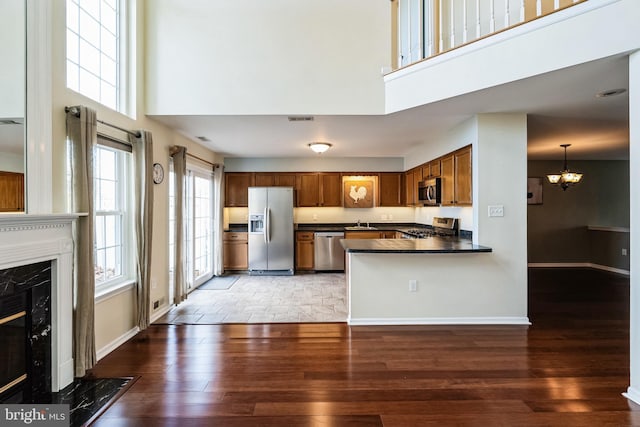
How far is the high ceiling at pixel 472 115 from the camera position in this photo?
8.93ft

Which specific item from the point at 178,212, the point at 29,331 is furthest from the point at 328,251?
the point at 29,331

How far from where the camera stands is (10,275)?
203 centimetres

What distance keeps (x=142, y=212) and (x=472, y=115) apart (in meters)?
3.81

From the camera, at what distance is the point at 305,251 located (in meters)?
6.59

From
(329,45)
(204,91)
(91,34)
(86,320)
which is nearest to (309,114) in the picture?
(329,45)

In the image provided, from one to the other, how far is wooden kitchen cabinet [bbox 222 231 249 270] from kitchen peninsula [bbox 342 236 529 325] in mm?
3472

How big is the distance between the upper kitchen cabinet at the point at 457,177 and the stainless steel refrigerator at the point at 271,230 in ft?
9.85

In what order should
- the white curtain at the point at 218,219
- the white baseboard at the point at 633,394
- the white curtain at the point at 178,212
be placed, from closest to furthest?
the white baseboard at the point at 633,394 → the white curtain at the point at 178,212 → the white curtain at the point at 218,219

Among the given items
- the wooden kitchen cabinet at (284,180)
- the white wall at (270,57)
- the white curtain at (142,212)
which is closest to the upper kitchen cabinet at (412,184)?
the wooden kitchen cabinet at (284,180)

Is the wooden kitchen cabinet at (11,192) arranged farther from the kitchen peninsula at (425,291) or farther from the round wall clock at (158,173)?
the kitchen peninsula at (425,291)

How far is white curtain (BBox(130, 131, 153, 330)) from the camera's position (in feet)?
10.6

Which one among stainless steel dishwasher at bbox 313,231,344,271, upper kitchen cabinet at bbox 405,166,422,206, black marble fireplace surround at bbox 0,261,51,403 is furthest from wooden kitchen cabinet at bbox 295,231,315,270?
black marble fireplace surround at bbox 0,261,51,403

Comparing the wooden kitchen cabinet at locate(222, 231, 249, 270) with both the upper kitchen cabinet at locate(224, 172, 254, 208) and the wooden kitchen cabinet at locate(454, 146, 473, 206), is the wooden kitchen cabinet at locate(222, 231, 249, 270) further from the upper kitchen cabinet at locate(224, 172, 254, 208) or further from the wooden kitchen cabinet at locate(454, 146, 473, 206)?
the wooden kitchen cabinet at locate(454, 146, 473, 206)

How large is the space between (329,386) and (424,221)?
15.1ft
